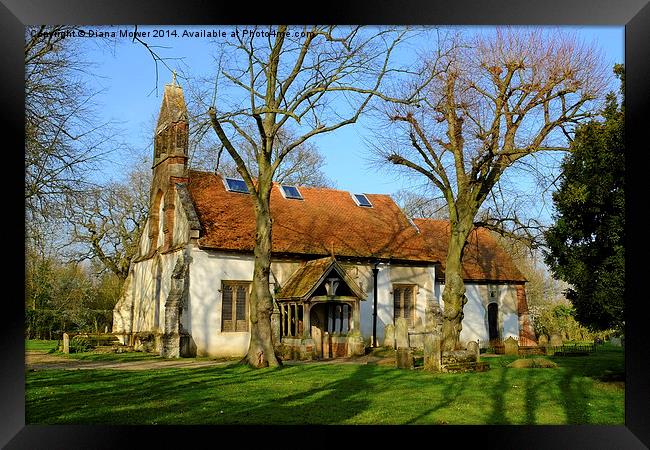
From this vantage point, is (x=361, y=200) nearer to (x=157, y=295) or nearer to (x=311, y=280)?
(x=311, y=280)

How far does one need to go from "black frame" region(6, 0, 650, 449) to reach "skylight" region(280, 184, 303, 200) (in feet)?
56.0

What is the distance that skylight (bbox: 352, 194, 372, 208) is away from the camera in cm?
2752

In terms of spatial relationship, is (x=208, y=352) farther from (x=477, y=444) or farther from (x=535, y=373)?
(x=477, y=444)

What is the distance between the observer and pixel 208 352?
70.7 feet

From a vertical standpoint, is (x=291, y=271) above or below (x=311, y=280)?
above

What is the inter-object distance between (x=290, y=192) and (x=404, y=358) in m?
11.1

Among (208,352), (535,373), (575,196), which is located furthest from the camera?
(208,352)

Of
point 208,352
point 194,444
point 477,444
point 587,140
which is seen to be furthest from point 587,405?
point 208,352

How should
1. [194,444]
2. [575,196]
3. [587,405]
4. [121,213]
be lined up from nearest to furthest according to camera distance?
[194,444], [587,405], [575,196], [121,213]

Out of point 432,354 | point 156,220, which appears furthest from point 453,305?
point 156,220

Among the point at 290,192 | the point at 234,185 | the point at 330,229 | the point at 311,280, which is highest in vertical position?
the point at 234,185

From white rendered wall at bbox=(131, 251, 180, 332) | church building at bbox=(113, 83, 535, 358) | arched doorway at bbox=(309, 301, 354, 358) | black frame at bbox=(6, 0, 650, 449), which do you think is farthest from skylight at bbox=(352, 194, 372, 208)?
black frame at bbox=(6, 0, 650, 449)

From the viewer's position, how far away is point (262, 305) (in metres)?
16.8
